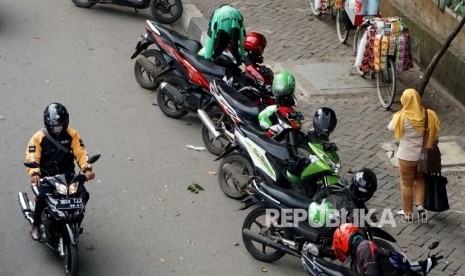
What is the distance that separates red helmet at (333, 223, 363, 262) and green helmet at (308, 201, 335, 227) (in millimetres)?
302

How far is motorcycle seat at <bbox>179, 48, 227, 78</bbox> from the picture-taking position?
11320 mm

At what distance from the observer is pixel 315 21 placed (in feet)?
49.2

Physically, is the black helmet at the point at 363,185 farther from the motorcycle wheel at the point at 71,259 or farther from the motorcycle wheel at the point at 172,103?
the motorcycle wheel at the point at 172,103

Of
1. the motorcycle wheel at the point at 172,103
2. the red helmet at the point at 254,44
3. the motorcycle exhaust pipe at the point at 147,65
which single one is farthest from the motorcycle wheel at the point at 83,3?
the red helmet at the point at 254,44

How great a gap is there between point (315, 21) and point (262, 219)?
6.35 metres

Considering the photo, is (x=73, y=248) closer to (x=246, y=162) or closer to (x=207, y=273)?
(x=207, y=273)

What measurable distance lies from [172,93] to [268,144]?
7.99 feet

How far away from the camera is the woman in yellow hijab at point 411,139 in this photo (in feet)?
30.9

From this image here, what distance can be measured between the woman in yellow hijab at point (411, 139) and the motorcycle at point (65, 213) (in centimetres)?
313

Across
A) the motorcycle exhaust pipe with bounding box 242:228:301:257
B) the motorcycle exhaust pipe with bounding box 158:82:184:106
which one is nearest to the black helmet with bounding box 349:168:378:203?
the motorcycle exhaust pipe with bounding box 242:228:301:257

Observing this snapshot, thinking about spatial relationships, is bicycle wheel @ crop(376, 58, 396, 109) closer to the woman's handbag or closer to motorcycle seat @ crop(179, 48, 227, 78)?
motorcycle seat @ crop(179, 48, 227, 78)

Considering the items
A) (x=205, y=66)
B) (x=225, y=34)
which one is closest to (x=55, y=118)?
(x=205, y=66)

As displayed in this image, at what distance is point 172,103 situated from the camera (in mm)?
12062

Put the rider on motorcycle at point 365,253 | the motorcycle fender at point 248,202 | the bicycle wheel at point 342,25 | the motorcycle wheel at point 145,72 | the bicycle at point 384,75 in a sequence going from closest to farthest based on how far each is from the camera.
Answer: the rider on motorcycle at point 365,253 → the motorcycle fender at point 248,202 → the bicycle at point 384,75 → the motorcycle wheel at point 145,72 → the bicycle wheel at point 342,25
